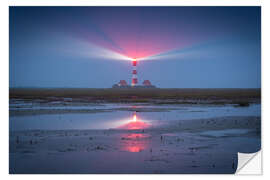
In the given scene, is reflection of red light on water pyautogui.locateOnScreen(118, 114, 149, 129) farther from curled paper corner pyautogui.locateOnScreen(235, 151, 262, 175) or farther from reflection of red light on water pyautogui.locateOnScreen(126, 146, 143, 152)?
curled paper corner pyautogui.locateOnScreen(235, 151, 262, 175)

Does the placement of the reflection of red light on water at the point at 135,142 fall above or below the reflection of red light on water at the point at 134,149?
above

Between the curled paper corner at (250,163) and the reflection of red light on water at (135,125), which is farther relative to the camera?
the reflection of red light on water at (135,125)

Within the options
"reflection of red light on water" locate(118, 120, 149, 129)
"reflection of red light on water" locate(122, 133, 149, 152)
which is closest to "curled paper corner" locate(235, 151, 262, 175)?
"reflection of red light on water" locate(122, 133, 149, 152)

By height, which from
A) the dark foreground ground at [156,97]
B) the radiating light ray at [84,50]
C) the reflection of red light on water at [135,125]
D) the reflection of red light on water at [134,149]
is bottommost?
the reflection of red light on water at [134,149]

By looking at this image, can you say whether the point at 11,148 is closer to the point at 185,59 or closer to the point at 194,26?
the point at 194,26

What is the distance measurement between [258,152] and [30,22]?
729 centimetres

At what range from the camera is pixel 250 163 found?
708 centimetres

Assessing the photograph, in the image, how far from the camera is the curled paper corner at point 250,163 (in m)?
6.79

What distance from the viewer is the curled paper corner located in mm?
6795

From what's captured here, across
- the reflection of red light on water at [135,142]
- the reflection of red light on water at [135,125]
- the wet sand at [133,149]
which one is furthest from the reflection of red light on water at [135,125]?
the reflection of red light on water at [135,142]

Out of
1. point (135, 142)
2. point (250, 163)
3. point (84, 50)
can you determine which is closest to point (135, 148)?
point (135, 142)

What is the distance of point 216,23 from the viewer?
1005cm

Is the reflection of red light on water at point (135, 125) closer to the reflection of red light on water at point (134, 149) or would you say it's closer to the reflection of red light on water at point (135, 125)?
the reflection of red light on water at point (135, 125)
